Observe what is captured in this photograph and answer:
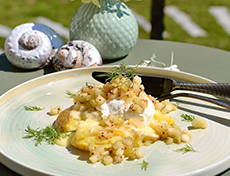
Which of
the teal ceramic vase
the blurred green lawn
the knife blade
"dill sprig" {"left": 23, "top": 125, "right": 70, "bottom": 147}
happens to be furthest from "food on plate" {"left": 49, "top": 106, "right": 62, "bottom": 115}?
the blurred green lawn

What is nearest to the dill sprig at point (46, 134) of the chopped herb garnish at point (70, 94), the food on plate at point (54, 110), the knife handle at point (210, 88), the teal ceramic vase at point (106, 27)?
the food on plate at point (54, 110)

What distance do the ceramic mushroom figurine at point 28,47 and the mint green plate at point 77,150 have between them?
1.49 feet

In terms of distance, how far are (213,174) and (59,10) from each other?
652cm

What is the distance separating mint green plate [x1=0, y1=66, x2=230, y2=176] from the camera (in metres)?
1.30

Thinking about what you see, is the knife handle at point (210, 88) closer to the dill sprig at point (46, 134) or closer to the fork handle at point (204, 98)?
the fork handle at point (204, 98)

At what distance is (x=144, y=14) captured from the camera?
23.9 feet

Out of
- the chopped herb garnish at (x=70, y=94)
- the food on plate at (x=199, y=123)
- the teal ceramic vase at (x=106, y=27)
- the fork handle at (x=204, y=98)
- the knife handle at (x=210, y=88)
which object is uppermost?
the teal ceramic vase at (x=106, y=27)

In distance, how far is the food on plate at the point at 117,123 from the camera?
4.74 feet

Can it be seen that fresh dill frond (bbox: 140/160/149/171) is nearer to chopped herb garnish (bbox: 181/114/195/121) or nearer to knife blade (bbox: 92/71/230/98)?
chopped herb garnish (bbox: 181/114/195/121)

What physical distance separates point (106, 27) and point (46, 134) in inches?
49.0

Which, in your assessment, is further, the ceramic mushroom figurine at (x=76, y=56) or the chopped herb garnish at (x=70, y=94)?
the ceramic mushroom figurine at (x=76, y=56)

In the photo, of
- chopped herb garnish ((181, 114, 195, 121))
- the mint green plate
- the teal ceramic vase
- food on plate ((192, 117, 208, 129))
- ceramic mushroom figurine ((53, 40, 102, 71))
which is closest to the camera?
the mint green plate

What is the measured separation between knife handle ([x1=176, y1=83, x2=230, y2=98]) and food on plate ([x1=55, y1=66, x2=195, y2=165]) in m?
0.28

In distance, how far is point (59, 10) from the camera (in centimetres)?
715
